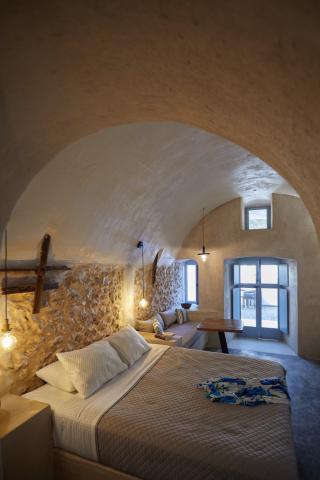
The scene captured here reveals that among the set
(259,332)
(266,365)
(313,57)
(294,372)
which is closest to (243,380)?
(266,365)

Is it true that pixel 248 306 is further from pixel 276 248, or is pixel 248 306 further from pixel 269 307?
pixel 276 248

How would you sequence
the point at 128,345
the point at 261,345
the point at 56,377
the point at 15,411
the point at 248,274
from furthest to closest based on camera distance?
1. the point at 248,274
2. the point at 261,345
3. the point at 128,345
4. the point at 56,377
5. the point at 15,411

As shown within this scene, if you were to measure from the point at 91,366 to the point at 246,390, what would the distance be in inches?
68.1

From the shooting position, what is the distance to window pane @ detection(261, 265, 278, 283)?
7.44 meters

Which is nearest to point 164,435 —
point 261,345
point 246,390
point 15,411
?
point 246,390

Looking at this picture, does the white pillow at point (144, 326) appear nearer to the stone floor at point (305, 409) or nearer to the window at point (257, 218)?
the stone floor at point (305, 409)

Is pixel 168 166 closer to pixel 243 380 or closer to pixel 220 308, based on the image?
pixel 243 380

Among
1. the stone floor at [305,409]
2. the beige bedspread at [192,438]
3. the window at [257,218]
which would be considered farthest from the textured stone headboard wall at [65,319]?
the window at [257,218]

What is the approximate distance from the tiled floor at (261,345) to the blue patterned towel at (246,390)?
11.7ft

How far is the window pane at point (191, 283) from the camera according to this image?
840cm

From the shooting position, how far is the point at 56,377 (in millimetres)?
2971

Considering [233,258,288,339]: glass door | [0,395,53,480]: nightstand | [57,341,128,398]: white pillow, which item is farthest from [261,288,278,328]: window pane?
[0,395,53,480]: nightstand

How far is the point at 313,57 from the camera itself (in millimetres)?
668

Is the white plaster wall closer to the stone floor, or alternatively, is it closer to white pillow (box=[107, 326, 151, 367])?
the stone floor
